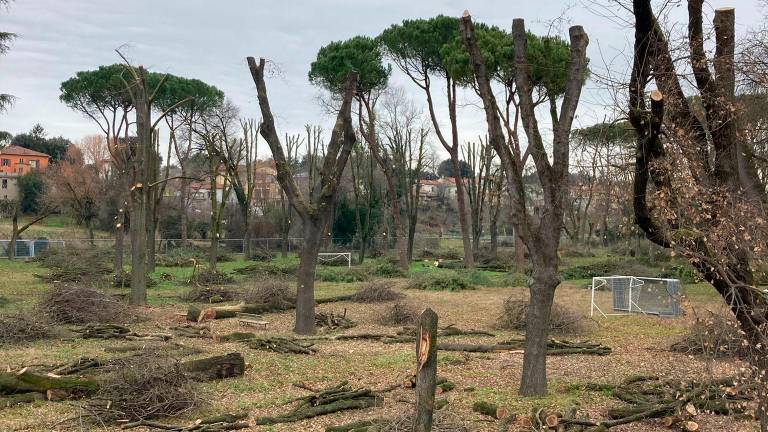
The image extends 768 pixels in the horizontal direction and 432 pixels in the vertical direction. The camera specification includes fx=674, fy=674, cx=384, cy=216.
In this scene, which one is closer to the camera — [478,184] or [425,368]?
[425,368]

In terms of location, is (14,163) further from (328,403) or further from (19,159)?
(328,403)

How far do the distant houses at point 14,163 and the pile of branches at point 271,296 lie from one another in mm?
48801

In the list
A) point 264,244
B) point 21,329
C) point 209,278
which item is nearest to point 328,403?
point 21,329

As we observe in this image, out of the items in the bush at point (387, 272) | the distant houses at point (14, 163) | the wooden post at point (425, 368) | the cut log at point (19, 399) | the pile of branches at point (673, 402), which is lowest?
the bush at point (387, 272)

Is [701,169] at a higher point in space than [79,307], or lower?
higher

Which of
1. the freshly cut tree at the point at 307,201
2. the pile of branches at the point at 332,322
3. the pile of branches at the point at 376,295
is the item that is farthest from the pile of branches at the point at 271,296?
the freshly cut tree at the point at 307,201

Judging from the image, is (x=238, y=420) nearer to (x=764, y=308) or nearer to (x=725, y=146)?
(x=764, y=308)

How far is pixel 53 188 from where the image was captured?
45.2 meters

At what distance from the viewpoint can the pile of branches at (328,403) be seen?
21.5ft

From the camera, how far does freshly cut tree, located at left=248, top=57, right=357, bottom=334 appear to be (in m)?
11.9

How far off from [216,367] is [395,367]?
96.3 inches

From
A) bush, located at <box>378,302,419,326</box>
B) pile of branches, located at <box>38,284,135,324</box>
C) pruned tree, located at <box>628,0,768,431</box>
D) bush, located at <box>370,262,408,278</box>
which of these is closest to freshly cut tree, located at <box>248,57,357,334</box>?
bush, located at <box>378,302,419,326</box>

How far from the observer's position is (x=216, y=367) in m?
8.26

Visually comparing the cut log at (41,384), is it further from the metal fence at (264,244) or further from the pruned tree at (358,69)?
the metal fence at (264,244)
